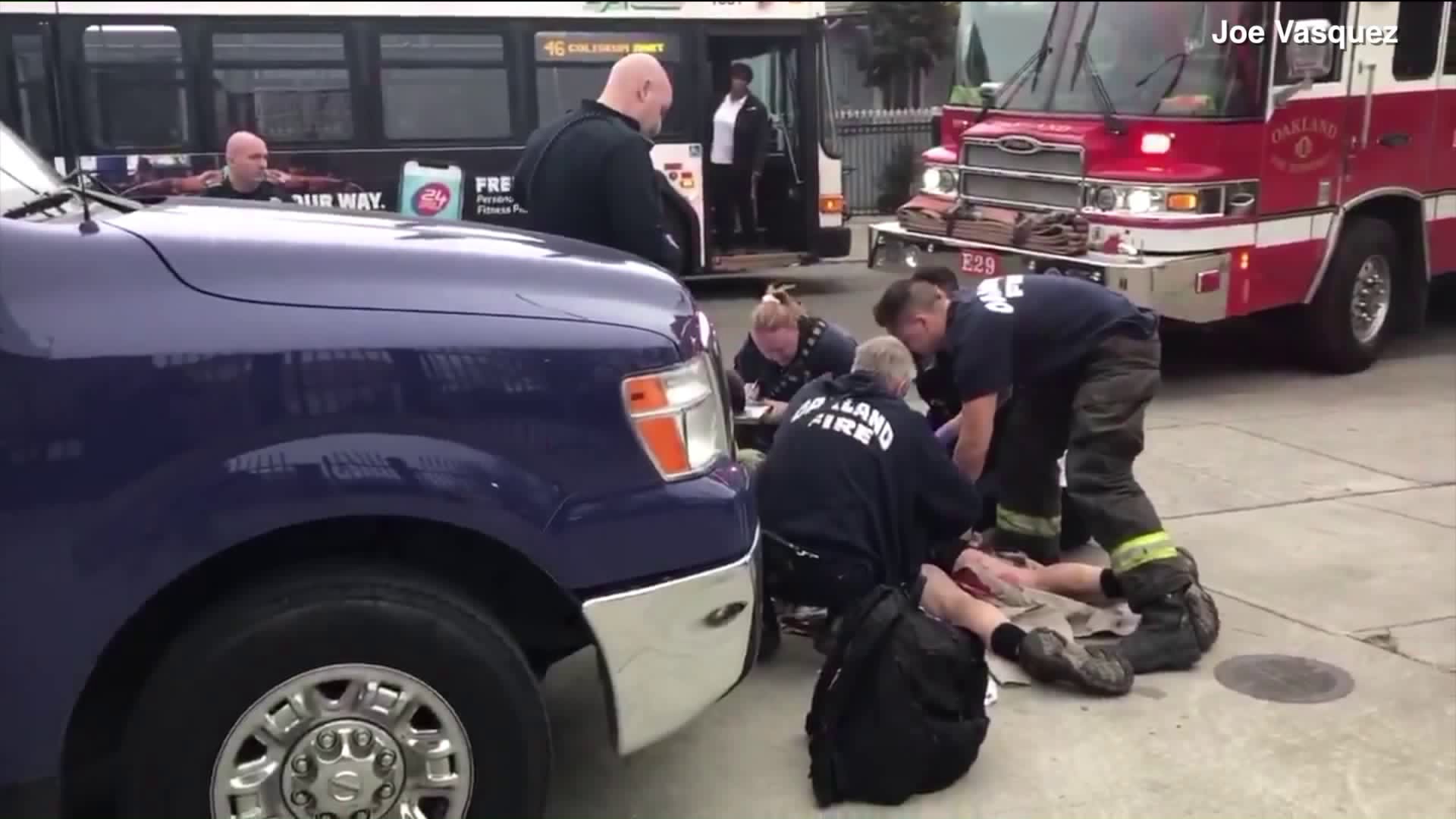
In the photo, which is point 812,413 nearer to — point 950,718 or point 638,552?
point 950,718

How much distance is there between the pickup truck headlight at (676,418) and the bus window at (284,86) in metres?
8.88

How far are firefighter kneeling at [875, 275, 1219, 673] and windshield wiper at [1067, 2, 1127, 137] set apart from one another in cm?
369

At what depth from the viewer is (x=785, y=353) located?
576 centimetres

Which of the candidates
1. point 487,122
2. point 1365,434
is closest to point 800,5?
point 487,122

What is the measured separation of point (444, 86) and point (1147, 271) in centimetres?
613

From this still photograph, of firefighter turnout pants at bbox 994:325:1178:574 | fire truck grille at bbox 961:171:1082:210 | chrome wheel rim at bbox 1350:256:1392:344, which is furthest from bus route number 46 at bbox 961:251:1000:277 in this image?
firefighter turnout pants at bbox 994:325:1178:574

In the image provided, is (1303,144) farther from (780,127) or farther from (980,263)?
(780,127)

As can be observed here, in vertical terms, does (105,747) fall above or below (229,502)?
below

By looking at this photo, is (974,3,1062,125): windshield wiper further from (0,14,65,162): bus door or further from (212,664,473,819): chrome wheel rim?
(212,664,473,819): chrome wheel rim

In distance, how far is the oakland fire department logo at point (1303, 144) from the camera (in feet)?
27.8

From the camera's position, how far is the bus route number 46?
29.2ft

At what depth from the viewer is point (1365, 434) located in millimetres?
7742

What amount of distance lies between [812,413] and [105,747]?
220cm

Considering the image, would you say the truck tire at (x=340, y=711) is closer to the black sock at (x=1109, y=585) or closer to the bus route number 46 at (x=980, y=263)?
the black sock at (x=1109, y=585)
